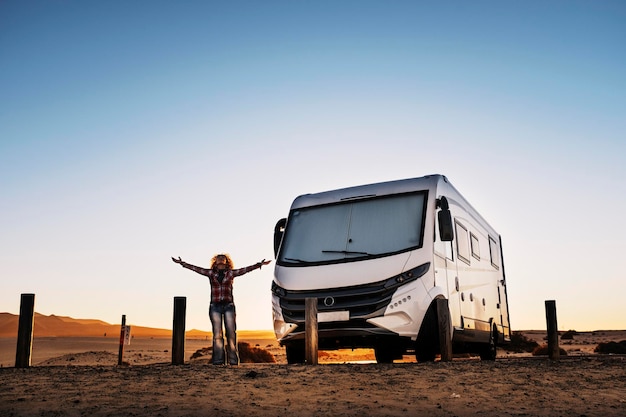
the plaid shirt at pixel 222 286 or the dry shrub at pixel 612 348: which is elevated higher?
the plaid shirt at pixel 222 286

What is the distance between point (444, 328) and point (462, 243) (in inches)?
106

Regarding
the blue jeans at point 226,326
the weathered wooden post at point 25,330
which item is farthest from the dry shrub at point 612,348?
the weathered wooden post at point 25,330

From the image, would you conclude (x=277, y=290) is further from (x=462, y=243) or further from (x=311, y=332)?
(x=462, y=243)

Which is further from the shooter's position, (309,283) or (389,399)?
(309,283)

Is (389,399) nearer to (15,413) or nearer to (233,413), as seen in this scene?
(233,413)

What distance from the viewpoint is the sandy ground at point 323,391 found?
21.4 feet

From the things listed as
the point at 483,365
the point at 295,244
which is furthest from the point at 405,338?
the point at 295,244

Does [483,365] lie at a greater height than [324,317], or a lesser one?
lesser

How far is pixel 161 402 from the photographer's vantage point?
22.2 ft

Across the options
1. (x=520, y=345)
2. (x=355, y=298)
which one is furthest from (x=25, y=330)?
(x=520, y=345)

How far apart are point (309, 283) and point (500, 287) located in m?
7.99

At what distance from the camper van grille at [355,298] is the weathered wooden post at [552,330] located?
11.8 feet

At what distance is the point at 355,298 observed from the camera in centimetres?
1003

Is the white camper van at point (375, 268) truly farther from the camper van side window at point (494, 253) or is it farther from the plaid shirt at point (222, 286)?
the camper van side window at point (494, 253)
